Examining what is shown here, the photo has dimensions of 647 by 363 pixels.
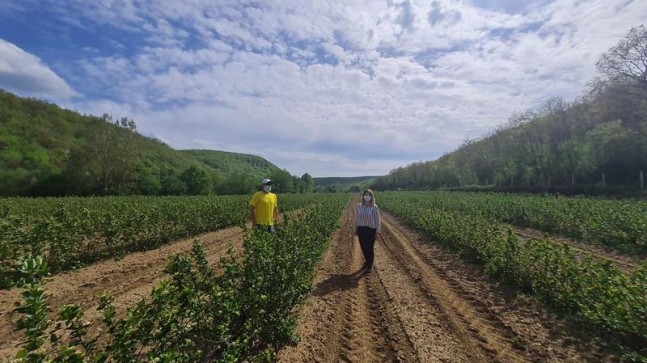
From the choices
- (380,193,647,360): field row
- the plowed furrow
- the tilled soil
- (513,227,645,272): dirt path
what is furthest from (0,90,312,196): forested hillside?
(513,227,645,272): dirt path

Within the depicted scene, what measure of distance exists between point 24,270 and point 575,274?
7.42 m

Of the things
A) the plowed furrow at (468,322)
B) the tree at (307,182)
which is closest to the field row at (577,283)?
the plowed furrow at (468,322)

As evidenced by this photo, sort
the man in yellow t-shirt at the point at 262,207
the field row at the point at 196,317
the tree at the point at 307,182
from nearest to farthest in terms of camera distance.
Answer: the field row at the point at 196,317 < the man in yellow t-shirt at the point at 262,207 < the tree at the point at 307,182

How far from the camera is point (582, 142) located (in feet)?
130

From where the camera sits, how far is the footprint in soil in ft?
24.2

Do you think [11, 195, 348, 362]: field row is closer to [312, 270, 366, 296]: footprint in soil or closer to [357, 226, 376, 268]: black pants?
[312, 270, 366, 296]: footprint in soil

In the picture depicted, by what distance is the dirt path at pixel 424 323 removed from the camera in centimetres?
464

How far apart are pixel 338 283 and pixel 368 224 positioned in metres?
1.78

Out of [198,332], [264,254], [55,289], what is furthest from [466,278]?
[55,289]

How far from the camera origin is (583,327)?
5.21 meters

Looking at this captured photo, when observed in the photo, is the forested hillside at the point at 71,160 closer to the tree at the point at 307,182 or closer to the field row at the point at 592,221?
the field row at the point at 592,221

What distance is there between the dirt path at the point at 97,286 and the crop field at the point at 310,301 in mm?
43

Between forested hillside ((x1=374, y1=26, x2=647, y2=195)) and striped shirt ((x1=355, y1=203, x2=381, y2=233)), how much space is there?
32584 mm

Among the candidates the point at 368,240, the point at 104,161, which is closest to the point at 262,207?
the point at 368,240
